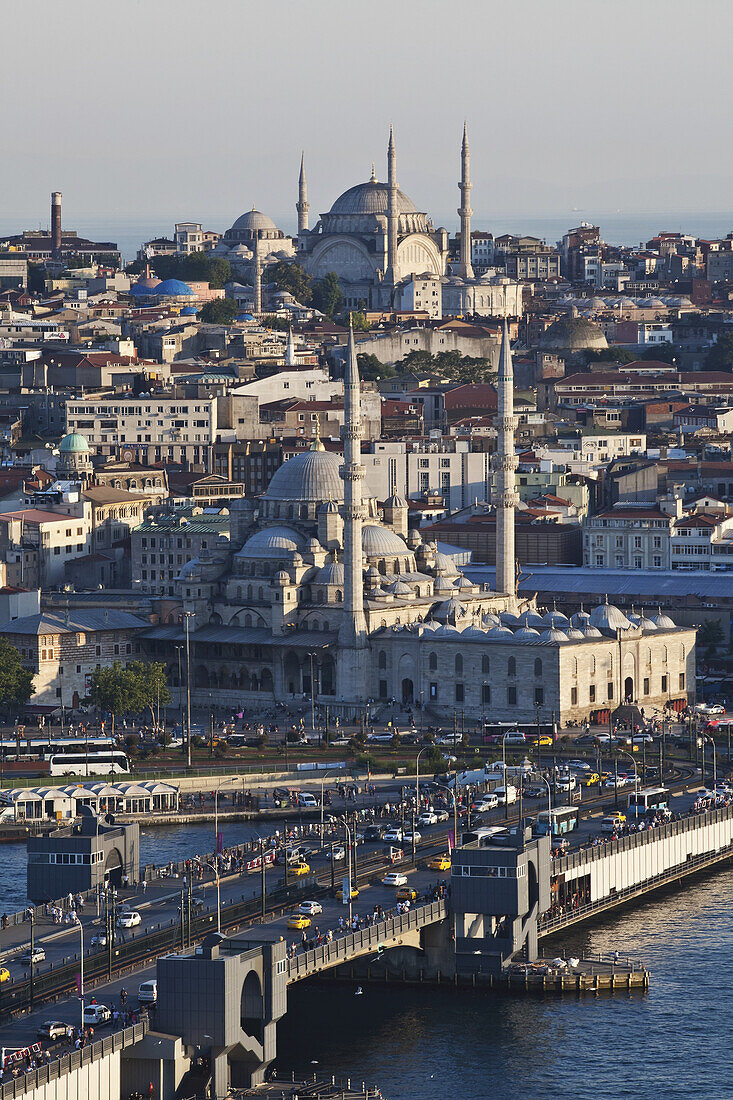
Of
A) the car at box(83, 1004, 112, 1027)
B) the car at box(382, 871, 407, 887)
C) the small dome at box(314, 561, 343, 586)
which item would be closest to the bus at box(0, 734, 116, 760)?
the small dome at box(314, 561, 343, 586)

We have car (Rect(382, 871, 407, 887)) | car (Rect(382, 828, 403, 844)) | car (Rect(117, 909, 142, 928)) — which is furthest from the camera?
car (Rect(382, 828, 403, 844))

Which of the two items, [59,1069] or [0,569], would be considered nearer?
[59,1069]

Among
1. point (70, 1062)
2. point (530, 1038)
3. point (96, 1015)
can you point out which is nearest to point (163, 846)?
point (530, 1038)

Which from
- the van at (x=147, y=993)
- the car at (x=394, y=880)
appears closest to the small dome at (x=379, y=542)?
the car at (x=394, y=880)

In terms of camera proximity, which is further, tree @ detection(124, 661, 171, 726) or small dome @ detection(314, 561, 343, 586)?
small dome @ detection(314, 561, 343, 586)

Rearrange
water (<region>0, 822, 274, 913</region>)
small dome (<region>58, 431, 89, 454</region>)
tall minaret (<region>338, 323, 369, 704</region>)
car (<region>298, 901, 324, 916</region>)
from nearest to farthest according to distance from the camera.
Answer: car (<region>298, 901, 324, 916</region>), water (<region>0, 822, 274, 913</region>), tall minaret (<region>338, 323, 369, 704</region>), small dome (<region>58, 431, 89, 454</region>)

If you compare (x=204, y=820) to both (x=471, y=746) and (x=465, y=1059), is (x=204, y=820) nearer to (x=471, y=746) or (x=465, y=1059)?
(x=471, y=746)

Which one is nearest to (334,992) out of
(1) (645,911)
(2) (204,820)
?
(1) (645,911)

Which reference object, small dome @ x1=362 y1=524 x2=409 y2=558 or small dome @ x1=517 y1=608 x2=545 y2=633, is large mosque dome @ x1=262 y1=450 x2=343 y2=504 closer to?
small dome @ x1=362 y1=524 x2=409 y2=558
